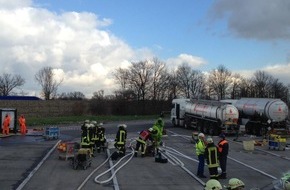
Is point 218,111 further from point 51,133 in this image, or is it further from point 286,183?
point 286,183

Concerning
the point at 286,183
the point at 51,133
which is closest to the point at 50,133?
the point at 51,133

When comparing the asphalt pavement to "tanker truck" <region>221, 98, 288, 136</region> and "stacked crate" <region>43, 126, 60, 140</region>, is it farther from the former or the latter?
"tanker truck" <region>221, 98, 288, 136</region>

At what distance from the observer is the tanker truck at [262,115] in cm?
3991

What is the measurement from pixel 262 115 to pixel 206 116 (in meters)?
5.24

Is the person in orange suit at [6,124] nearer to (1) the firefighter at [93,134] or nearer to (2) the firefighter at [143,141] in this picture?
(1) the firefighter at [93,134]

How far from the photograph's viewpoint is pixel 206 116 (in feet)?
142

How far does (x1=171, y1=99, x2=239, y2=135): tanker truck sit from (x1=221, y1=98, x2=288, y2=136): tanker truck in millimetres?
2292

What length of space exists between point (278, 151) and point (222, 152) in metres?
10.9

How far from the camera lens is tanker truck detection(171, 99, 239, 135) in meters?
40.0

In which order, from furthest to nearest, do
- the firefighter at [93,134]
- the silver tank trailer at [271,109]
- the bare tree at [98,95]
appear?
the bare tree at [98,95] < the silver tank trailer at [271,109] < the firefighter at [93,134]

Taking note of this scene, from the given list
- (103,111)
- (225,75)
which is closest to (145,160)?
(103,111)

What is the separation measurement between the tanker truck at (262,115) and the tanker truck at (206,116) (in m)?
2.29

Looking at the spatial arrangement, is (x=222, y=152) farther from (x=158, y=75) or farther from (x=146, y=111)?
(x=158, y=75)

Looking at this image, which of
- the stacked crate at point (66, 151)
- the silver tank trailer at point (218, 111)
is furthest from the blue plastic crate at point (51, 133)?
the silver tank trailer at point (218, 111)
